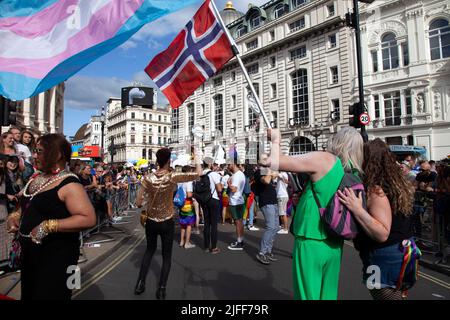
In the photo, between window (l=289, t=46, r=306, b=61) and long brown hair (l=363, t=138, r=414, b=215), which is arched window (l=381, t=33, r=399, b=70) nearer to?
window (l=289, t=46, r=306, b=61)

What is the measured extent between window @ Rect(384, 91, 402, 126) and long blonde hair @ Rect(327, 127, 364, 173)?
27501mm

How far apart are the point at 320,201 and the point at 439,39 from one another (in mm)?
29066

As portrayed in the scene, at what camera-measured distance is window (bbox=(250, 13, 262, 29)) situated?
40.1 m

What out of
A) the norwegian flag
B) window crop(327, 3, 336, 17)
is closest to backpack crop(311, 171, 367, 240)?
the norwegian flag

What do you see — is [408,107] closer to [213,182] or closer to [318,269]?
[213,182]

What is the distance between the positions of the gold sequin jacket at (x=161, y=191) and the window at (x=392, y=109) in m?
26.9

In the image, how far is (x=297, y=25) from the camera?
34.5 metres

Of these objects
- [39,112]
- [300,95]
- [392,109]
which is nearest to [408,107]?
[392,109]

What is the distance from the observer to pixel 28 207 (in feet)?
7.59

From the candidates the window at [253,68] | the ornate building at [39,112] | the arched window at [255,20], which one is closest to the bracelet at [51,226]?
the ornate building at [39,112]

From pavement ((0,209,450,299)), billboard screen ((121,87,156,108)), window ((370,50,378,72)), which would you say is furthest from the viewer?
billboard screen ((121,87,156,108))
